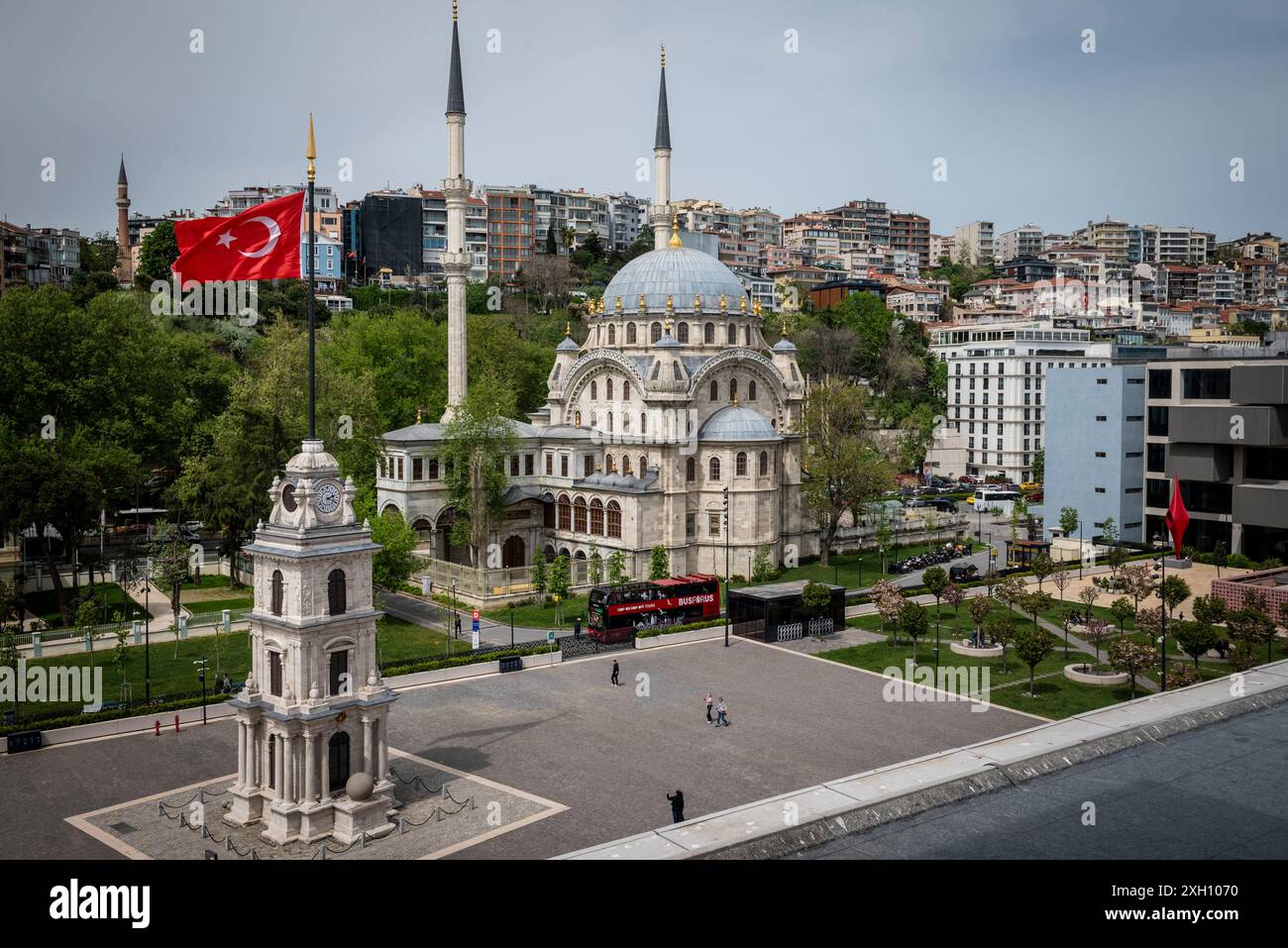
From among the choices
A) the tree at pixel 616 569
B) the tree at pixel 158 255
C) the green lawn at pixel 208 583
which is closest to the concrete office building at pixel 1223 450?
the tree at pixel 616 569

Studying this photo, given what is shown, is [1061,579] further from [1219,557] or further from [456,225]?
[456,225]

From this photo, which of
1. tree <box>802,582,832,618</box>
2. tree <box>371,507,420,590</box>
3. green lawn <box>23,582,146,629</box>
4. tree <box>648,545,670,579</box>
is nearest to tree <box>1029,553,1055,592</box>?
tree <box>802,582,832,618</box>

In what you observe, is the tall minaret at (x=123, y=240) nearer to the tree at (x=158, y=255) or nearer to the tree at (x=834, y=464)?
the tree at (x=158, y=255)

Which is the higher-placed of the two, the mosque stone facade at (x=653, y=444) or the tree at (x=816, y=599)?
the mosque stone facade at (x=653, y=444)

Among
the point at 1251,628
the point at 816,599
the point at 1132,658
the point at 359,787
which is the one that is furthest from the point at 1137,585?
the point at 359,787

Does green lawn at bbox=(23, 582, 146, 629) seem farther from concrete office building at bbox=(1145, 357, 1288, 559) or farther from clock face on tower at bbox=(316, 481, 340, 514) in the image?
concrete office building at bbox=(1145, 357, 1288, 559)

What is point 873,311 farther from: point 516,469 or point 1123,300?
point 516,469
